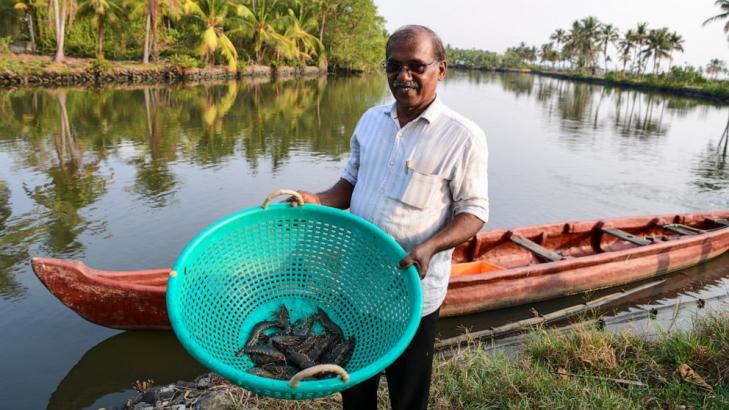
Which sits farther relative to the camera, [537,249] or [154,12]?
[154,12]

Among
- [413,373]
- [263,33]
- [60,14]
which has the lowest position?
[413,373]

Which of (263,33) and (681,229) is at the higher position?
(263,33)

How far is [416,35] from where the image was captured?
5.55ft

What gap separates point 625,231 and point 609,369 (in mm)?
4804

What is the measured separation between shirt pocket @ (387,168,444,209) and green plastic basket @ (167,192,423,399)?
0.52 feet

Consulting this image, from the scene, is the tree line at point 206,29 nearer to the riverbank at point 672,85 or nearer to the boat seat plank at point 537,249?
the boat seat plank at point 537,249

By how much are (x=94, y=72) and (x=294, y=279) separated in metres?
26.0

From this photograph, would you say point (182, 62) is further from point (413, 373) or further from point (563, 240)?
point (413, 373)

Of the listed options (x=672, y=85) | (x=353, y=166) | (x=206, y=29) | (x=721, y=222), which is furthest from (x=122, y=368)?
(x=672, y=85)

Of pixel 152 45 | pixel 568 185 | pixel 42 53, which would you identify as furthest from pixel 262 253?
pixel 152 45

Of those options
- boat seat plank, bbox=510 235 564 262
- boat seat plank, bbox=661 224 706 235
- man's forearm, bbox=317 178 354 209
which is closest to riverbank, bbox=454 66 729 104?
boat seat plank, bbox=661 224 706 235

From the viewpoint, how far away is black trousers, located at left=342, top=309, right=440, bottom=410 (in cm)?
191

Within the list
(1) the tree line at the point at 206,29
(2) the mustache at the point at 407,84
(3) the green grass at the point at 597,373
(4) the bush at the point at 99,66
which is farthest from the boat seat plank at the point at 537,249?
(4) the bush at the point at 99,66

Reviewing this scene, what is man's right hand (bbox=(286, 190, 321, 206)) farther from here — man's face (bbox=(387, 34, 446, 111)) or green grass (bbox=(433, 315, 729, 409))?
green grass (bbox=(433, 315, 729, 409))
